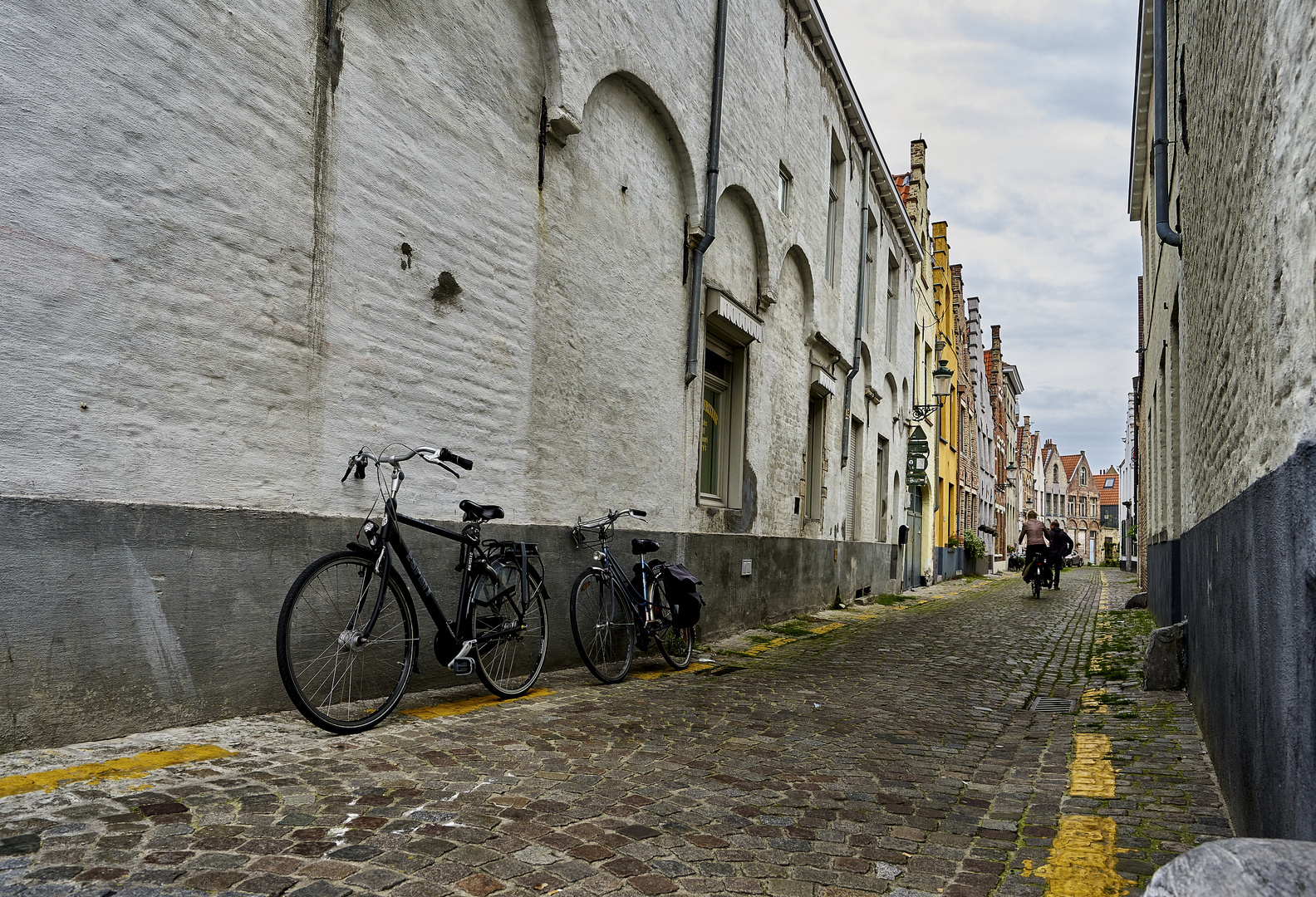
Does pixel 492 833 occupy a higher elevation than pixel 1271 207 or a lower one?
lower

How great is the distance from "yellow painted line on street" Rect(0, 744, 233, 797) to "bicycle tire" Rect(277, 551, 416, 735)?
424 millimetres

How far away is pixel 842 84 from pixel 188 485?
41.6 ft

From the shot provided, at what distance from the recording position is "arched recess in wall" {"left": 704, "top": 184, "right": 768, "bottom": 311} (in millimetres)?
9422

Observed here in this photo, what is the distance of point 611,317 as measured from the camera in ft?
23.8

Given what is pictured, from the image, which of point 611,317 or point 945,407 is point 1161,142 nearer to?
point 611,317

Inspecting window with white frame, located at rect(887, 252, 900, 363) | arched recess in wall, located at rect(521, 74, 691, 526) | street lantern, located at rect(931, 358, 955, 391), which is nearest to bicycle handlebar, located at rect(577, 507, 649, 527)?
arched recess in wall, located at rect(521, 74, 691, 526)

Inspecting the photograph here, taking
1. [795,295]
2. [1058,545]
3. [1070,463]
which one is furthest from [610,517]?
[1070,463]

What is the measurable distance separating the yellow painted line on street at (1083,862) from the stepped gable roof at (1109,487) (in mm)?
82043

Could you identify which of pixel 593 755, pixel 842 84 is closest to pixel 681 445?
pixel 593 755

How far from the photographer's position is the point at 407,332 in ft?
16.8

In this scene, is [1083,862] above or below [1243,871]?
below

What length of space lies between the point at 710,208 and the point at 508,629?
199 inches

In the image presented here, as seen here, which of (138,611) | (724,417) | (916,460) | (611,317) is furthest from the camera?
(916,460)

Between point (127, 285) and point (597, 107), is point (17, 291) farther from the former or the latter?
point (597, 107)
